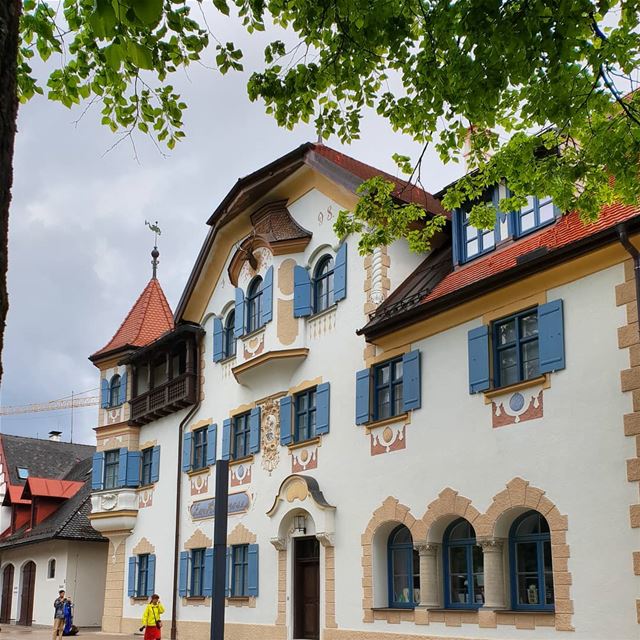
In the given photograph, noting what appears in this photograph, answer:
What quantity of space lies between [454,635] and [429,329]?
5607 millimetres

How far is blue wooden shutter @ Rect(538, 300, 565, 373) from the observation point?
637 inches

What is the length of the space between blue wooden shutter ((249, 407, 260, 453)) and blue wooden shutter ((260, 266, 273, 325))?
7.38ft

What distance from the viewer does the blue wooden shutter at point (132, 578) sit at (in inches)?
1176

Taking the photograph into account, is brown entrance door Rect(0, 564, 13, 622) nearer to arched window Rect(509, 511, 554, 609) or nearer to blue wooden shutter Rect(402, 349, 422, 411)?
blue wooden shutter Rect(402, 349, 422, 411)

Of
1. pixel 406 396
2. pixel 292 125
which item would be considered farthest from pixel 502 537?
pixel 292 125

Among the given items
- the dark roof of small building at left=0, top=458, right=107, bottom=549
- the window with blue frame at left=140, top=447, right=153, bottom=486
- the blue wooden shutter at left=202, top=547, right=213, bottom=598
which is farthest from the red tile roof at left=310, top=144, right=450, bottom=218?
the dark roof of small building at left=0, top=458, right=107, bottom=549

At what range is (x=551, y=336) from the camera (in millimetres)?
16344

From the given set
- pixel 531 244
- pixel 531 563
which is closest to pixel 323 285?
pixel 531 244

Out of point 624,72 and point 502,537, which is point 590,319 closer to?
point 502,537

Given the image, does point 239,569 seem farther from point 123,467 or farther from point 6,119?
point 6,119

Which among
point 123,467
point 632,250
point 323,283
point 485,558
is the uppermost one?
point 323,283

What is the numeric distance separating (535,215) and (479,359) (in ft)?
9.46

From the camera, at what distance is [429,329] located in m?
19.3

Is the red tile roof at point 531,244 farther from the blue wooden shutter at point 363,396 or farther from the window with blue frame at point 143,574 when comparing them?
the window with blue frame at point 143,574
